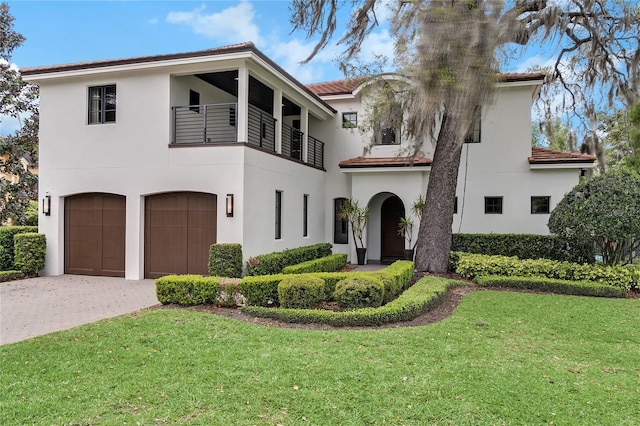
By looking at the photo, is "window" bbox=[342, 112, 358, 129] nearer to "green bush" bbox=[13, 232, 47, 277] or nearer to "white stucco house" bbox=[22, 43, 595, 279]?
"white stucco house" bbox=[22, 43, 595, 279]

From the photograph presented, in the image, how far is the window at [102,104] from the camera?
1174cm

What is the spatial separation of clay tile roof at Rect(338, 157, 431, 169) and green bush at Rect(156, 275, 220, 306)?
8133 mm

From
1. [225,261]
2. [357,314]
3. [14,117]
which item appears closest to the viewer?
[357,314]

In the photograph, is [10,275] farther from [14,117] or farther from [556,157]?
[556,157]

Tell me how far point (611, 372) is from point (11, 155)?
66.6ft

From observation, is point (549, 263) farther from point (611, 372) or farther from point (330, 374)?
point (330, 374)

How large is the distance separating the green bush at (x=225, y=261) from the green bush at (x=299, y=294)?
2.84 meters

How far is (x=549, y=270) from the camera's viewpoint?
10258 mm

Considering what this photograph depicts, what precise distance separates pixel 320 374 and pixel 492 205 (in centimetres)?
1219

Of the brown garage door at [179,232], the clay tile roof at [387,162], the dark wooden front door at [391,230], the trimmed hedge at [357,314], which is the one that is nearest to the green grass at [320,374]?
the trimmed hedge at [357,314]

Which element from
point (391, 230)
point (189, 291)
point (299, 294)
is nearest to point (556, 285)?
point (299, 294)

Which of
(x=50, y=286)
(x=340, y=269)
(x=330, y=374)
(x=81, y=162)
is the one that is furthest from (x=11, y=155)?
(x=330, y=374)

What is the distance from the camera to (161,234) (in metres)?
11.4

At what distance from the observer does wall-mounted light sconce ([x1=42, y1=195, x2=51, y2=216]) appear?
39.4ft
